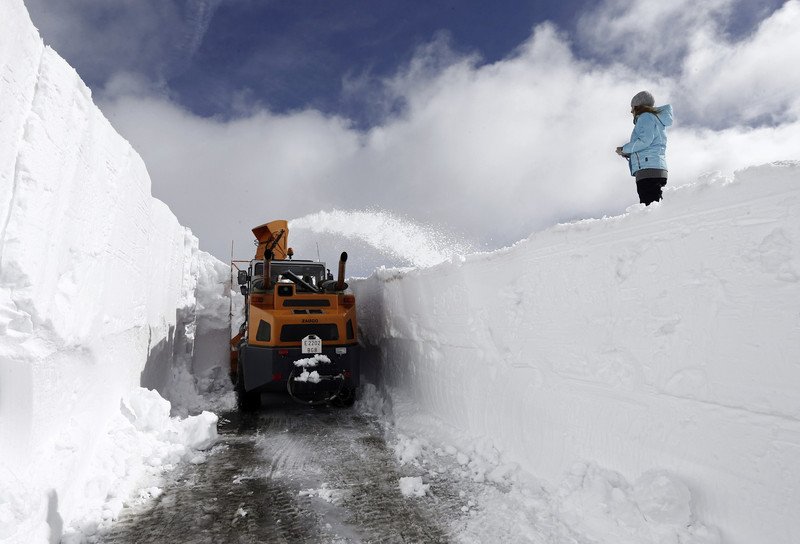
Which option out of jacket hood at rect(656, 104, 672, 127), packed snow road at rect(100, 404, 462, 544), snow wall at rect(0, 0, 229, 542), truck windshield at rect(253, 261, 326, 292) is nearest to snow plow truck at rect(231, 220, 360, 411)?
packed snow road at rect(100, 404, 462, 544)

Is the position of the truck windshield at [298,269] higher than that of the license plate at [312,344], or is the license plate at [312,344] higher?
the truck windshield at [298,269]

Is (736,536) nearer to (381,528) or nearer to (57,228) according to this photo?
(381,528)

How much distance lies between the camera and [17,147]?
120 inches

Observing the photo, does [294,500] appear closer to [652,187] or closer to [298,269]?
[652,187]

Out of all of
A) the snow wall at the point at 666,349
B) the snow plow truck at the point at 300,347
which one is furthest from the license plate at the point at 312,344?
the snow wall at the point at 666,349

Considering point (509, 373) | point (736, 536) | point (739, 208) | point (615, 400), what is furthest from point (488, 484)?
point (739, 208)

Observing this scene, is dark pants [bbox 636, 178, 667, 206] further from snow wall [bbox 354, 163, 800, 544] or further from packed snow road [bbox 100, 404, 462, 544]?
packed snow road [bbox 100, 404, 462, 544]

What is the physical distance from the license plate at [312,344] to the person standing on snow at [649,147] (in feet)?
14.7

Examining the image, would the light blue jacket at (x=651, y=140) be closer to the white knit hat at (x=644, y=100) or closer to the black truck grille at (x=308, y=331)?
the white knit hat at (x=644, y=100)

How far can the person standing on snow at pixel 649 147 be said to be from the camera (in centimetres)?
475

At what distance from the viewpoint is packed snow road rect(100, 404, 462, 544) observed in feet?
11.0

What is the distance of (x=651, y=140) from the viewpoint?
473cm

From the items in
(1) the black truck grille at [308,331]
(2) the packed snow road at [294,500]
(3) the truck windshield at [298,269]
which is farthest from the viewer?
(3) the truck windshield at [298,269]

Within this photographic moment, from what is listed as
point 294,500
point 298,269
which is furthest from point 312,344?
point 298,269
